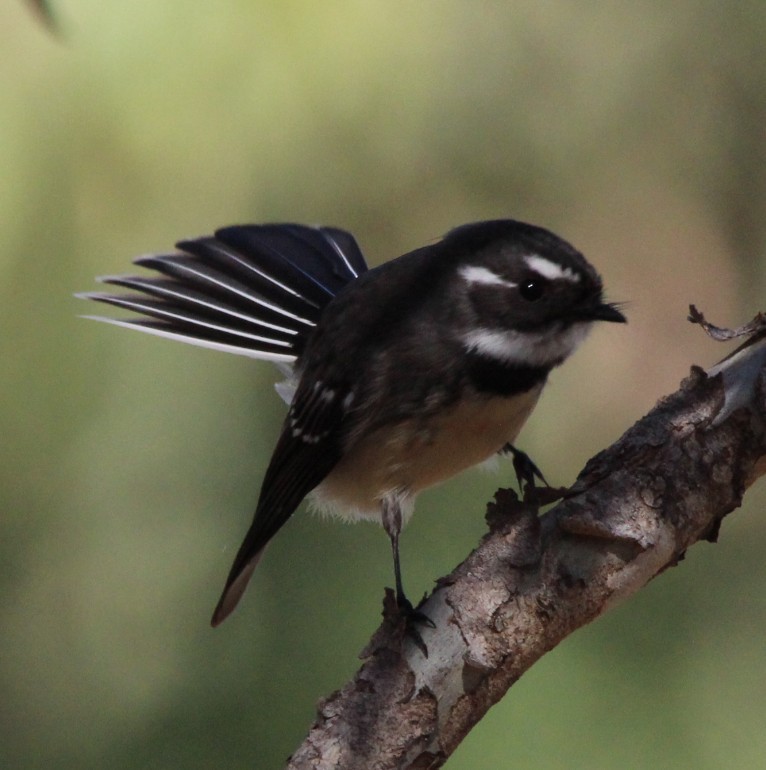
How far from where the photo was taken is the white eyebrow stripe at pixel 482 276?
9.40ft

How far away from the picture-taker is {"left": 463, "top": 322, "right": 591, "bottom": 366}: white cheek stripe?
9.27 feet

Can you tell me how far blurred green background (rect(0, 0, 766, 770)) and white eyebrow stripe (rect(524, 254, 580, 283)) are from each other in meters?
1.37

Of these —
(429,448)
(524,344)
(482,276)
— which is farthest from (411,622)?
(482,276)

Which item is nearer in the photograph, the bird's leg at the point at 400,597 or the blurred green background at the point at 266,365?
the bird's leg at the point at 400,597

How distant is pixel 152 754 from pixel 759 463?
241cm

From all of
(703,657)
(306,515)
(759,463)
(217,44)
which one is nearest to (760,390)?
(759,463)

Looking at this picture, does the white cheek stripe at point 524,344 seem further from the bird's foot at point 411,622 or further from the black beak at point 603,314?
the bird's foot at point 411,622

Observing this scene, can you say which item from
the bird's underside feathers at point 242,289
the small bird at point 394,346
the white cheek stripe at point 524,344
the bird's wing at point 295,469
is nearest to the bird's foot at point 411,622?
the small bird at point 394,346

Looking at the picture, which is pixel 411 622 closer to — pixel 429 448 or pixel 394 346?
pixel 429 448

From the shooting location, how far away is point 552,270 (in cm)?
279

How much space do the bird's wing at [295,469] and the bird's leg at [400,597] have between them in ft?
0.58

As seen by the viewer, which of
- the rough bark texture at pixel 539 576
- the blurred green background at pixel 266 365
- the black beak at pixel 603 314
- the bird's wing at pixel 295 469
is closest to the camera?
the rough bark texture at pixel 539 576

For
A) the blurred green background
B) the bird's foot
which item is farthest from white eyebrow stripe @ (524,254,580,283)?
the blurred green background

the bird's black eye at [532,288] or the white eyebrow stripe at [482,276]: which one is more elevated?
the white eyebrow stripe at [482,276]
